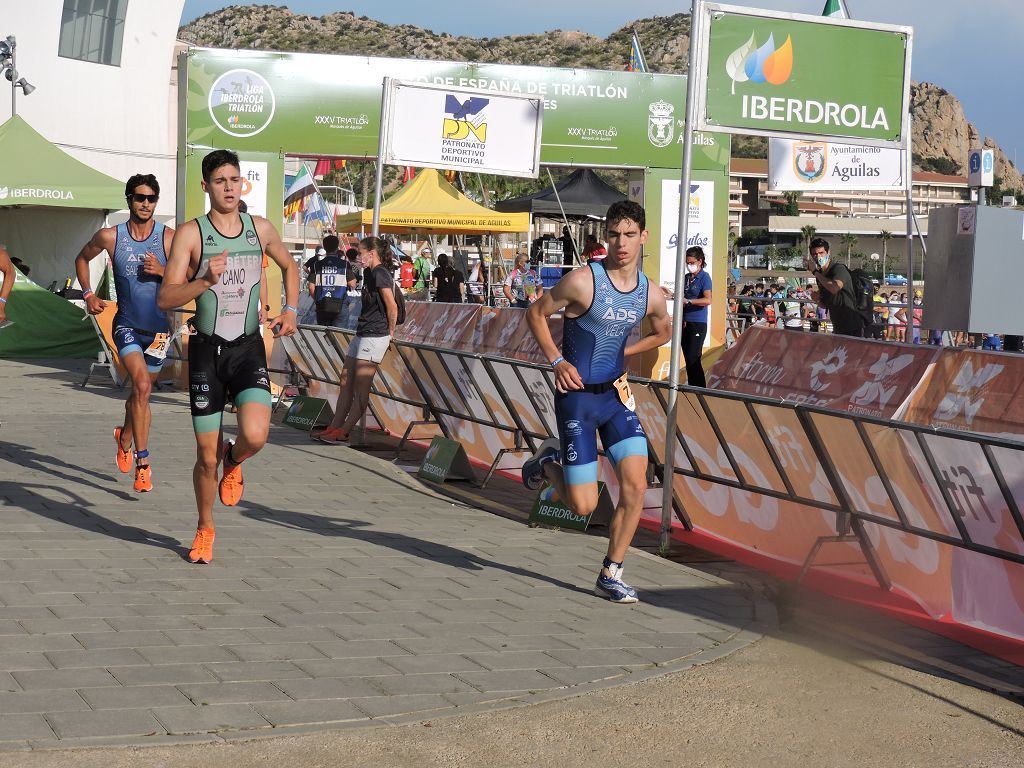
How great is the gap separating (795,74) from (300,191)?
32.6 metres

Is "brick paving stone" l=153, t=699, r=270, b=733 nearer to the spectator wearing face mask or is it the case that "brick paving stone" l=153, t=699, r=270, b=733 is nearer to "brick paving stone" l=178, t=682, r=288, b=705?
"brick paving stone" l=178, t=682, r=288, b=705

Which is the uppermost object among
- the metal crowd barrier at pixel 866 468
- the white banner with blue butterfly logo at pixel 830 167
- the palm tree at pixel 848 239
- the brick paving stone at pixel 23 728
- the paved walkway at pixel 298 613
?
the palm tree at pixel 848 239

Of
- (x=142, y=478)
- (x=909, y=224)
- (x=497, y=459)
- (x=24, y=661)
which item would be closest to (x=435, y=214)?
(x=909, y=224)

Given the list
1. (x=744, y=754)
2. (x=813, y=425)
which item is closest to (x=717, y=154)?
(x=813, y=425)

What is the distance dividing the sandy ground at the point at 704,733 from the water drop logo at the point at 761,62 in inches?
153

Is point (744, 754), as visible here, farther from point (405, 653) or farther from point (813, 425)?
point (813, 425)

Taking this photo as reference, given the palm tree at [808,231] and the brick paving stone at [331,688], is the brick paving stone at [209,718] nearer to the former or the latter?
the brick paving stone at [331,688]

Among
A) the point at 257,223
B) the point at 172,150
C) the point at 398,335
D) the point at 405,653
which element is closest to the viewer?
the point at 405,653

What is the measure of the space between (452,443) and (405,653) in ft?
16.0

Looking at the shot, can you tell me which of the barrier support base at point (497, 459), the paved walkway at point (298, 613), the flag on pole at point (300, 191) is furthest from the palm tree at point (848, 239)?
the paved walkway at point (298, 613)

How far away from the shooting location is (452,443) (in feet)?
33.7

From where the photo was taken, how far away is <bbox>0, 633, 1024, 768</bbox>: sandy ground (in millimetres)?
4184

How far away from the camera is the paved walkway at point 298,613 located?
4.66 meters

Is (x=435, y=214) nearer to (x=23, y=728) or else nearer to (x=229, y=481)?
(x=229, y=481)
